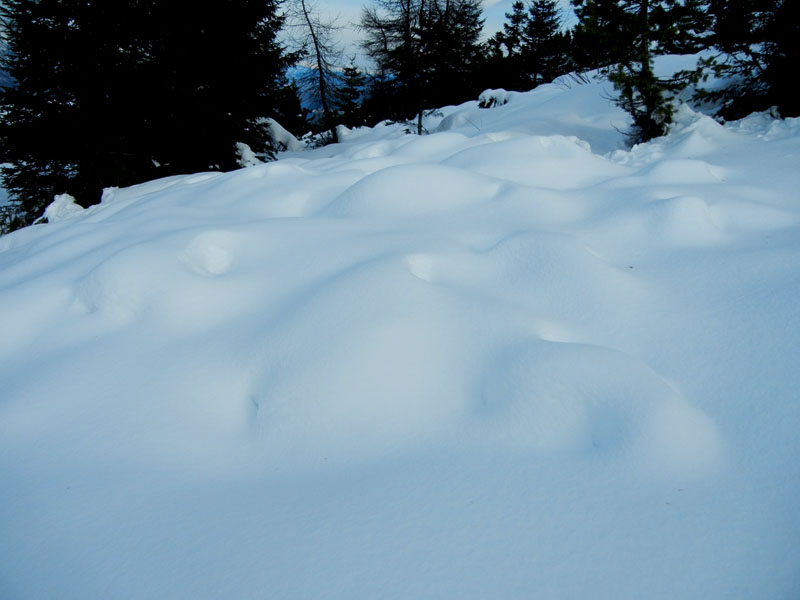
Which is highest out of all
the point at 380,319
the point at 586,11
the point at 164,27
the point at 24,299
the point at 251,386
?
the point at 164,27

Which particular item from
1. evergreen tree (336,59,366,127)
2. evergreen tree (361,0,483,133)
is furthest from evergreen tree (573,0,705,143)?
evergreen tree (336,59,366,127)

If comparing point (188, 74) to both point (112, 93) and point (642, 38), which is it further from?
point (642, 38)

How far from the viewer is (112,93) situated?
8.76 m

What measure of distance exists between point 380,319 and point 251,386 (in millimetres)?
591

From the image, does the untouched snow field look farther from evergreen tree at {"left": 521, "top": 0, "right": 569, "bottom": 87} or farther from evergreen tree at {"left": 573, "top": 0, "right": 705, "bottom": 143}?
evergreen tree at {"left": 521, "top": 0, "right": 569, "bottom": 87}

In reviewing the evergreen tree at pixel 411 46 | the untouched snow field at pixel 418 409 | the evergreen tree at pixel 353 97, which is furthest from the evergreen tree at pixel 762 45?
the evergreen tree at pixel 353 97

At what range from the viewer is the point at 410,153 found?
4.85 metres

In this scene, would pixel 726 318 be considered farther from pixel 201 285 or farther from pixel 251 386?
pixel 201 285

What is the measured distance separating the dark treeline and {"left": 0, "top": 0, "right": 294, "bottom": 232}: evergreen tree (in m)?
0.02

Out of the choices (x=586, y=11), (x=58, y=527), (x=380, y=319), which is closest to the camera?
(x=58, y=527)

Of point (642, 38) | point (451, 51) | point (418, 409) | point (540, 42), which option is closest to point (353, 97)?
point (451, 51)

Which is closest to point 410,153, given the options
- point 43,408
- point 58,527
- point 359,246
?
Answer: point 359,246

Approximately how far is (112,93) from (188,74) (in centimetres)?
169

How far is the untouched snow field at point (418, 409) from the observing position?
998 millimetres
